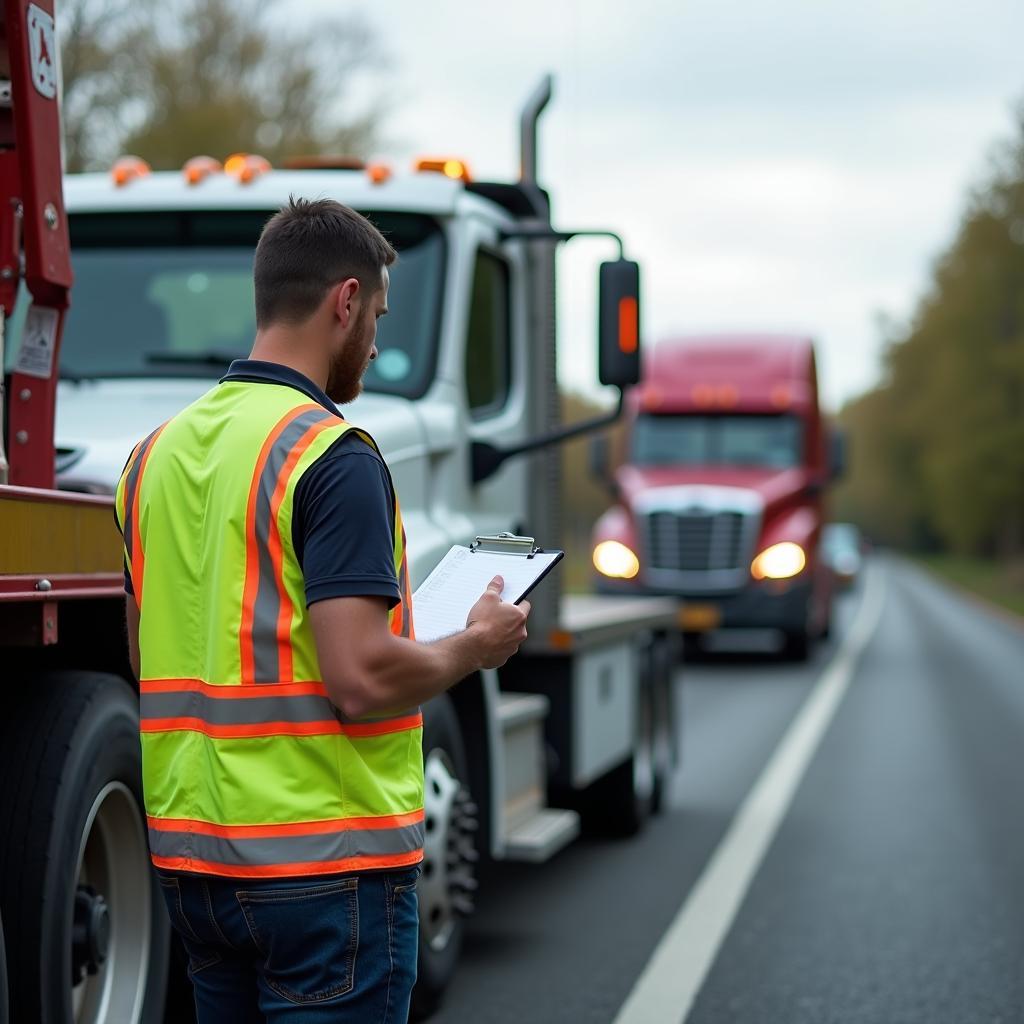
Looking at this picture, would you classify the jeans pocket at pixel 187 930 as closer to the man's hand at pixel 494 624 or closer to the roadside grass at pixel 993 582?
the man's hand at pixel 494 624

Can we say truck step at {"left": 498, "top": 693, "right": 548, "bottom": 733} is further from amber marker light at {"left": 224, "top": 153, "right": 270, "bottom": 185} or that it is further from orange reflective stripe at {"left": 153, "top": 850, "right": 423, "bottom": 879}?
orange reflective stripe at {"left": 153, "top": 850, "right": 423, "bottom": 879}

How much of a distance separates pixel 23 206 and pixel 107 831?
146 cm

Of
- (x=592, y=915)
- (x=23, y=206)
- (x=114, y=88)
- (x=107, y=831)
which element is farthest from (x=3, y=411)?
(x=114, y=88)

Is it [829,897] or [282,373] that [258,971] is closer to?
[282,373]

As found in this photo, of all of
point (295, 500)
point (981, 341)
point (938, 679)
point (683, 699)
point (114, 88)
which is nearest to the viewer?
point (295, 500)

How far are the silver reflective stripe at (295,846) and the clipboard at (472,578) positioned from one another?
31cm

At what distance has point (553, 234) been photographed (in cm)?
645

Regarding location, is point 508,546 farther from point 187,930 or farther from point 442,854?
point 442,854

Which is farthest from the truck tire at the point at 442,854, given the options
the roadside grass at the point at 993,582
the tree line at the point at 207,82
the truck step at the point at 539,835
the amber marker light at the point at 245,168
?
the roadside grass at the point at 993,582

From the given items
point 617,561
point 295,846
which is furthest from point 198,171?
point 617,561

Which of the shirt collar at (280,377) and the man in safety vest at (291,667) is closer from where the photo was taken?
the man in safety vest at (291,667)

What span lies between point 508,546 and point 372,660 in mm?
450

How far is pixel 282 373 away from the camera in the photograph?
279 centimetres

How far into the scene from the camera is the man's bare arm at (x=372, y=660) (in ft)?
8.52
